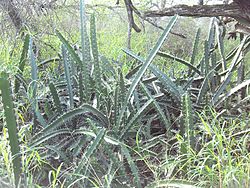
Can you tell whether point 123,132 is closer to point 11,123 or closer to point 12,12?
point 11,123

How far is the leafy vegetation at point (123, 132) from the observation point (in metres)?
1.14

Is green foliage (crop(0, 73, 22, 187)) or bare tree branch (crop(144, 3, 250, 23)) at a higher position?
bare tree branch (crop(144, 3, 250, 23))

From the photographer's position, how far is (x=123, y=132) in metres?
1.37

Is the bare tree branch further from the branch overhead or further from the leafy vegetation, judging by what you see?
the leafy vegetation

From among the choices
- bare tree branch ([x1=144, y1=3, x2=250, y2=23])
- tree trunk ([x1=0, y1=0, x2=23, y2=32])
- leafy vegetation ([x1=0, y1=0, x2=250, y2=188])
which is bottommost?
leafy vegetation ([x1=0, y1=0, x2=250, y2=188])

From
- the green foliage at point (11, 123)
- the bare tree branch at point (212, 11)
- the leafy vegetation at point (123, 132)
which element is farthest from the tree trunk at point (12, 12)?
the green foliage at point (11, 123)

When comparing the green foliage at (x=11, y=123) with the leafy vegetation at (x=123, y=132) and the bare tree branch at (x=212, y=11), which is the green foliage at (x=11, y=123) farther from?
the bare tree branch at (x=212, y=11)

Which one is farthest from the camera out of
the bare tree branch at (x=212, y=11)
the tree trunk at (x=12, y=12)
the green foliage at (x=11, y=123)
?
the tree trunk at (x=12, y=12)

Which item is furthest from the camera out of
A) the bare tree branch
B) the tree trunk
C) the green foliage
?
the tree trunk

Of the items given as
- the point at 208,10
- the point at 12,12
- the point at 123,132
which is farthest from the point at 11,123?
the point at 12,12

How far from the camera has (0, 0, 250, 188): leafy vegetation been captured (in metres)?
1.14

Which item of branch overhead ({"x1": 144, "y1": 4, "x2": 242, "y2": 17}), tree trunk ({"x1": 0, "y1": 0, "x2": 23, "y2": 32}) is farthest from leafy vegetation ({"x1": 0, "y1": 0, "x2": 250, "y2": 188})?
tree trunk ({"x1": 0, "y1": 0, "x2": 23, "y2": 32})

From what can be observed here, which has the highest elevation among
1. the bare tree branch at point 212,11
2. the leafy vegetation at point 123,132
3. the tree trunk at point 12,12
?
the bare tree branch at point 212,11

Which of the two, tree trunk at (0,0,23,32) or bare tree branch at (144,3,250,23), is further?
tree trunk at (0,0,23,32)
